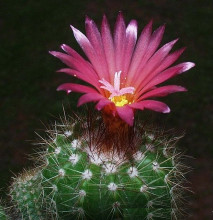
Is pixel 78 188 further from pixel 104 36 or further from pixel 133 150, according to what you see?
pixel 104 36

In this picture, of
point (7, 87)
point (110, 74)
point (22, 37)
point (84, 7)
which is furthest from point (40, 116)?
point (110, 74)

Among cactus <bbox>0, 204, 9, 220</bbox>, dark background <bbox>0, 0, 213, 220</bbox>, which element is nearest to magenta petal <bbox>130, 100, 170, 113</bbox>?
cactus <bbox>0, 204, 9, 220</bbox>

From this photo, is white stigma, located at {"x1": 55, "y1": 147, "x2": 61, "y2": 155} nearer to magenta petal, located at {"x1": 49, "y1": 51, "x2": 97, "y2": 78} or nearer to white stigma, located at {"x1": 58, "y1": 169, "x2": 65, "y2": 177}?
white stigma, located at {"x1": 58, "y1": 169, "x2": 65, "y2": 177}

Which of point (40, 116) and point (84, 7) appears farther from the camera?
point (84, 7)

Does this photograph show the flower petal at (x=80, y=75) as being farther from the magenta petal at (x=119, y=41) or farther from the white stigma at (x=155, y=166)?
the white stigma at (x=155, y=166)

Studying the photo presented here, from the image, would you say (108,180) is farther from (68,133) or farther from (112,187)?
(68,133)

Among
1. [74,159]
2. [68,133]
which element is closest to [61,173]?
[74,159]
